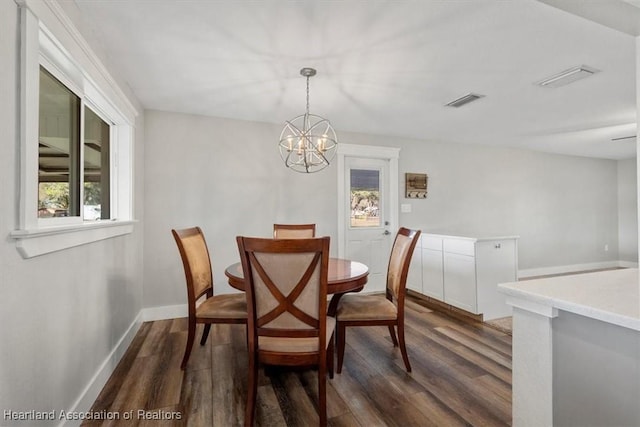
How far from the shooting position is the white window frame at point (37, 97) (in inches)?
46.8

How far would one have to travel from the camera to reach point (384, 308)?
7.20 ft

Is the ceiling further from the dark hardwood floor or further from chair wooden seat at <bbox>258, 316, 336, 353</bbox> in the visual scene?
the dark hardwood floor

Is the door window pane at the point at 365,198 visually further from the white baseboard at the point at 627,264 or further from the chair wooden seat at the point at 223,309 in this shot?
the white baseboard at the point at 627,264

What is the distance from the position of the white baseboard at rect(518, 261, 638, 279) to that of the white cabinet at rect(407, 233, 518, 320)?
2.39 metres

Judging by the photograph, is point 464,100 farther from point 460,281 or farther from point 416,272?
point 416,272

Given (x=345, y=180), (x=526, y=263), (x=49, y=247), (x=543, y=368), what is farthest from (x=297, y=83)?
(x=526, y=263)

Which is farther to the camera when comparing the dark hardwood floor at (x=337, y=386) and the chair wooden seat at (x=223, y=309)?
the chair wooden seat at (x=223, y=309)

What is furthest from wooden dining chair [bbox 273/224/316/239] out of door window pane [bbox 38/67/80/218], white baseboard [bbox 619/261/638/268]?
white baseboard [bbox 619/261/638/268]

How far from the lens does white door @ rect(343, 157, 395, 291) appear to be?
4262 mm

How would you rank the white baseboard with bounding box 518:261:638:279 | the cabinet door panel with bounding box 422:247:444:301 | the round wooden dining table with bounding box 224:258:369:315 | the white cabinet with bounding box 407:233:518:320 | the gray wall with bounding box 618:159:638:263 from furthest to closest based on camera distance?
the gray wall with bounding box 618:159:638:263 → the white baseboard with bounding box 518:261:638:279 → the cabinet door panel with bounding box 422:247:444:301 → the white cabinet with bounding box 407:233:518:320 → the round wooden dining table with bounding box 224:258:369:315

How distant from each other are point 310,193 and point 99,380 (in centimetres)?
273

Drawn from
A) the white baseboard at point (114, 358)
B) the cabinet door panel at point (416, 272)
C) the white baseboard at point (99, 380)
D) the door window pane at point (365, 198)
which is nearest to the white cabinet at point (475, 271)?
the cabinet door panel at point (416, 272)

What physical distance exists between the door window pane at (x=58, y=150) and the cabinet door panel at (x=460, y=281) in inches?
134

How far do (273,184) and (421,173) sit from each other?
89.7 inches
